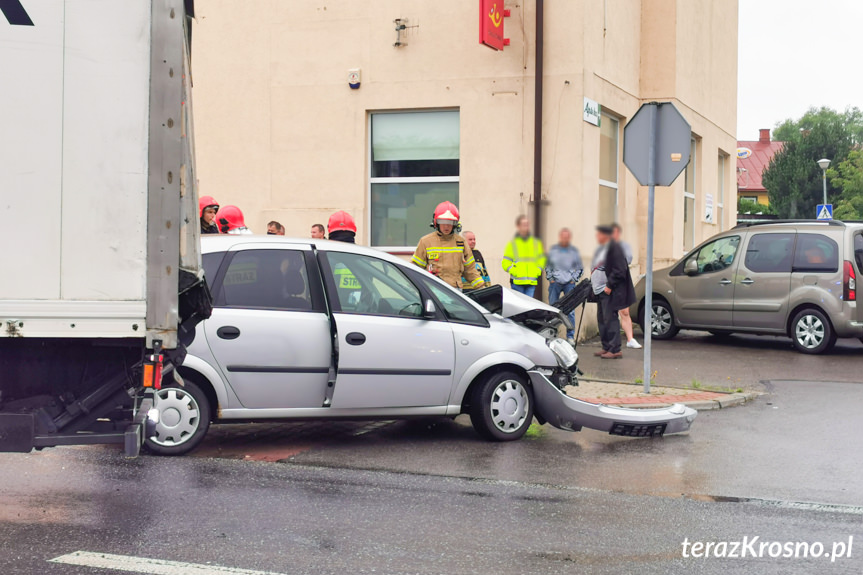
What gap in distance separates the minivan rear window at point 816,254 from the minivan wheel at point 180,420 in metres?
10.2

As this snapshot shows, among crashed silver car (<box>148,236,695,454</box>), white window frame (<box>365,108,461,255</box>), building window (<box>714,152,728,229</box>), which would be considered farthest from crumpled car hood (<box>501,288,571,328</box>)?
building window (<box>714,152,728,229</box>)

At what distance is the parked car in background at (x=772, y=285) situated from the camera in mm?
14883

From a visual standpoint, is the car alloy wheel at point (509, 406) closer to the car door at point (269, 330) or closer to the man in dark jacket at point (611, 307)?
the car door at point (269, 330)

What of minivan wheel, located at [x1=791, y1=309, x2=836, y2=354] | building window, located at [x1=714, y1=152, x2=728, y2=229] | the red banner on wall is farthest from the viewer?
building window, located at [x1=714, y1=152, x2=728, y2=229]

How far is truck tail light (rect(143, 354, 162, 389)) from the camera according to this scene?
17.7 ft

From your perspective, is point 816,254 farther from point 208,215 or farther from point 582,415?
point 208,215

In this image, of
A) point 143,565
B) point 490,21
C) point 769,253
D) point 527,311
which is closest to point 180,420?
point 143,565

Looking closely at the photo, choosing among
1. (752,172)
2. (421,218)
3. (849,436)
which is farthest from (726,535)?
(752,172)

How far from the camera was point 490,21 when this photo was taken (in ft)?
46.7

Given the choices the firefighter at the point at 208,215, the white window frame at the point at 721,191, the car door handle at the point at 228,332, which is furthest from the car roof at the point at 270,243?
the white window frame at the point at 721,191

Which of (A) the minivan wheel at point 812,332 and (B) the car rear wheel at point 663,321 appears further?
(B) the car rear wheel at point 663,321

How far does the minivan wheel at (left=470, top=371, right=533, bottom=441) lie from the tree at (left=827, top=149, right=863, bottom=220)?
71338 mm
